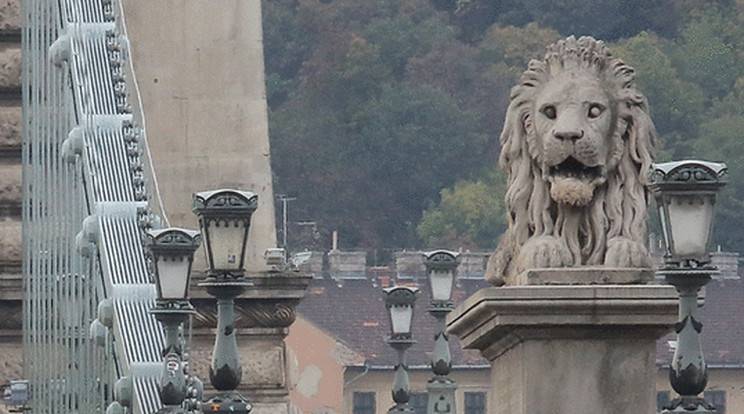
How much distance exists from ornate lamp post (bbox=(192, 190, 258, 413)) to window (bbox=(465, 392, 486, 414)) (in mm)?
83430

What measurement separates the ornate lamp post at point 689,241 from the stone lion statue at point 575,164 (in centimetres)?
22

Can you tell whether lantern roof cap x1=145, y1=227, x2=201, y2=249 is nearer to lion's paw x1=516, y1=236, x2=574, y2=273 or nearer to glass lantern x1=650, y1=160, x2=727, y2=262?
glass lantern x1=650, y1=160, x2=727, y2=262

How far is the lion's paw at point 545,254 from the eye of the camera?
14211 millimetres

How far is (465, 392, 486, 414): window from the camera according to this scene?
10356cm

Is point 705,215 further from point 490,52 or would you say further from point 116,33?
point 490,52

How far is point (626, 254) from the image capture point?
560 inches

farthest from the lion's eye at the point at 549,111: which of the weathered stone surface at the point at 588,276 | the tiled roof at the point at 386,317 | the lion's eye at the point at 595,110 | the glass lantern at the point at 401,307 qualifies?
the tiled roof at the point at 386,317

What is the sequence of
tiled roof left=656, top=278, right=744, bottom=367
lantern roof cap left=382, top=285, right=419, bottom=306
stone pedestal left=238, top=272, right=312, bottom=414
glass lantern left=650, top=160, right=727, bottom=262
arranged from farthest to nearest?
tiled roof left=656, top=278, right=744, bottom=367
lantern roof cap left=382, top=285, right=419, bottom=306
stone pedestal left=238, top=272, right=312, bottom=414
glass lantern left=650, top=160, right=727, bottom=262

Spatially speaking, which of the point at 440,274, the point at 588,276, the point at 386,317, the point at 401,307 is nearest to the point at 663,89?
the point at 386,317

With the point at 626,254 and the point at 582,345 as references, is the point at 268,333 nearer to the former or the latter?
the point at 626,254

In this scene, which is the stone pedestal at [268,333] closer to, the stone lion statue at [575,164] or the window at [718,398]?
the stone lion statue at [575,164]

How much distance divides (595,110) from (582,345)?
112cm

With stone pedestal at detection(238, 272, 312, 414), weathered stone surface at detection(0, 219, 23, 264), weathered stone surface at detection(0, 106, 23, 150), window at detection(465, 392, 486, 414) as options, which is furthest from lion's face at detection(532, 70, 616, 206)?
window at detection(465, 392, 486, 414)

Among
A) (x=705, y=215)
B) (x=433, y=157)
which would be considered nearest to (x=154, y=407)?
(x=705, y=215)
